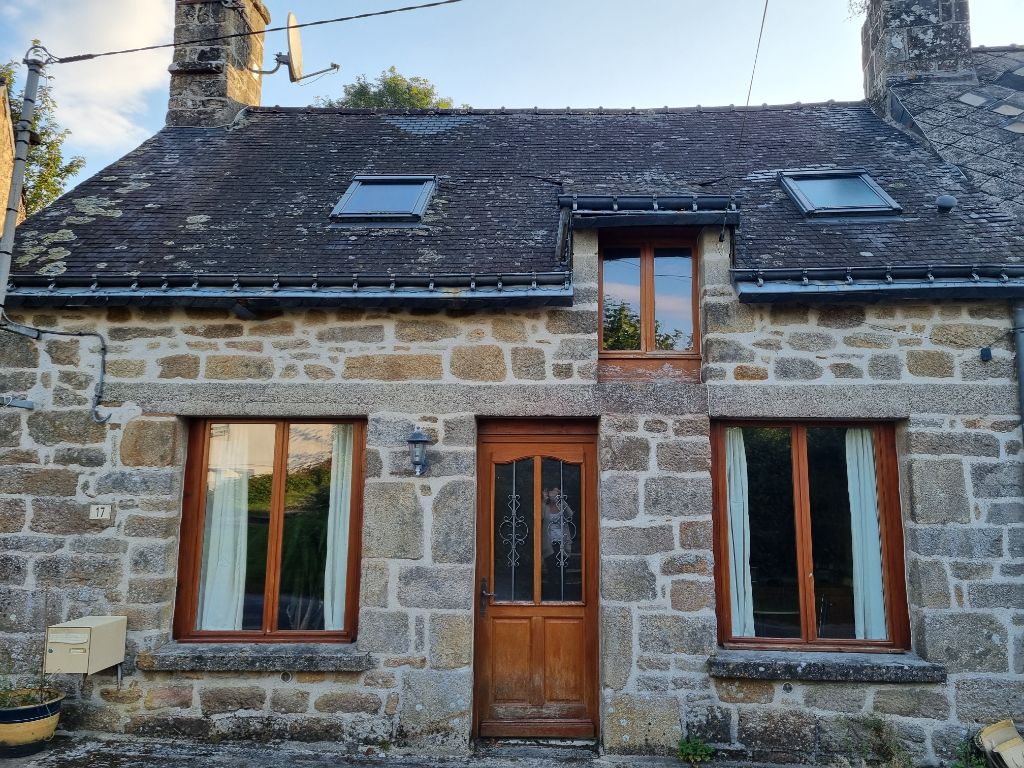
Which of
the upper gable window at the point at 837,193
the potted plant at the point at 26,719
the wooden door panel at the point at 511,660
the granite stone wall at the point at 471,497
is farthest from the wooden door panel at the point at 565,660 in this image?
the upper gable window at the point at 837,193

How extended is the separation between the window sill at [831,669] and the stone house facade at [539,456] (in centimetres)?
2

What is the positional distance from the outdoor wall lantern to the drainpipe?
4372mm

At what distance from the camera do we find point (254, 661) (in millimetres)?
4828

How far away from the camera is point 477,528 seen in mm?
5188

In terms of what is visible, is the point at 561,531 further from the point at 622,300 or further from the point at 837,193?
the point at 837,193

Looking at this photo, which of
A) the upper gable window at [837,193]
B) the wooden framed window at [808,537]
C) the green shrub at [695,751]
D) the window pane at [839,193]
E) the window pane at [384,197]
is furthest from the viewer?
the window pane at [384,197]

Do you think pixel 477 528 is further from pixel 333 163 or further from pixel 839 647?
pixel 333 163

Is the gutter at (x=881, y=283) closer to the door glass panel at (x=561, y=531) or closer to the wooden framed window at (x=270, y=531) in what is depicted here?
the door glass panel at (x=561, y=531)

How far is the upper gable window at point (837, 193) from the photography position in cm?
595

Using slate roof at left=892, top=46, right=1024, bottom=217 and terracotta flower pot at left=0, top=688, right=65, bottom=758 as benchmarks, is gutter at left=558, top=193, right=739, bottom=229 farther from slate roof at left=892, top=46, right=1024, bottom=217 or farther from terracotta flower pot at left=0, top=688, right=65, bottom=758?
terracotta flower pot at left=0, top=688, right=65, bottom=758

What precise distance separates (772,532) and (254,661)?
3965 millimetres

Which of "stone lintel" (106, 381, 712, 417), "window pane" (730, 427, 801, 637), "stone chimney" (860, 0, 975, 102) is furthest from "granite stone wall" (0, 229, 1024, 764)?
"stone chimney" (860, 0, 975, 102)

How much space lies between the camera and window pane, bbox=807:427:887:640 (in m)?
5.00

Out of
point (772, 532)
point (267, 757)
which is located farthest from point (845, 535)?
point (267, 757)
